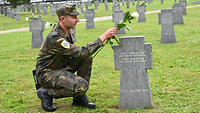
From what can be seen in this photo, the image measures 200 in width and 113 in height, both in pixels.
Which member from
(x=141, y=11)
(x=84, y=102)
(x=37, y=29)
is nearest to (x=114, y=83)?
(x=84, y=102)

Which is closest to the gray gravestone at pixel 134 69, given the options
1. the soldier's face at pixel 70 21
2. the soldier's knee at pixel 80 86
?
the soldier's knee at pixel 80 86

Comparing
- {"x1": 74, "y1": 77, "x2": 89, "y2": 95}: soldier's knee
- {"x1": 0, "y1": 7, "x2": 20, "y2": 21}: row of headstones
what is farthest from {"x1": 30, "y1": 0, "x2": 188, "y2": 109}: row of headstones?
{"x1": 0, "y1": 7, "x2": 20, "y2": 21}: row of headstones

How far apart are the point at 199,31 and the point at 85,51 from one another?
11.2 m

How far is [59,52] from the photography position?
4.57 meters

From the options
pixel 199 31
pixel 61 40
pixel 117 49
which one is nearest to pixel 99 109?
pixel 117 49

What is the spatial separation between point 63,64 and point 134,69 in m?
1.30

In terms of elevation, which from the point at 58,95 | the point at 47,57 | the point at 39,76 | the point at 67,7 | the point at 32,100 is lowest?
the point at 32,100

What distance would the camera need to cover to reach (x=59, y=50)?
14.9 feet

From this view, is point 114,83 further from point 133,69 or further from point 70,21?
point 70,21

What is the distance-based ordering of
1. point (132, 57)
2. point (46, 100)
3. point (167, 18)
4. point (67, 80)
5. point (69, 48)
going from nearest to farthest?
point (69, 48) < point (67, 80) < point (132, 57) < point (46, 100) < point (167, 18)

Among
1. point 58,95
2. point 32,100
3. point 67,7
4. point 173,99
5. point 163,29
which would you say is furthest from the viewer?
point 163,29

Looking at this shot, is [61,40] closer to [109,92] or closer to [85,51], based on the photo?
[85,51]

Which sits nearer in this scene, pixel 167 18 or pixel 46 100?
pixel 46 100

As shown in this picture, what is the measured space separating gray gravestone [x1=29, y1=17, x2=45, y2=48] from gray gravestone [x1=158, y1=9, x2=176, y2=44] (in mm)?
5594
